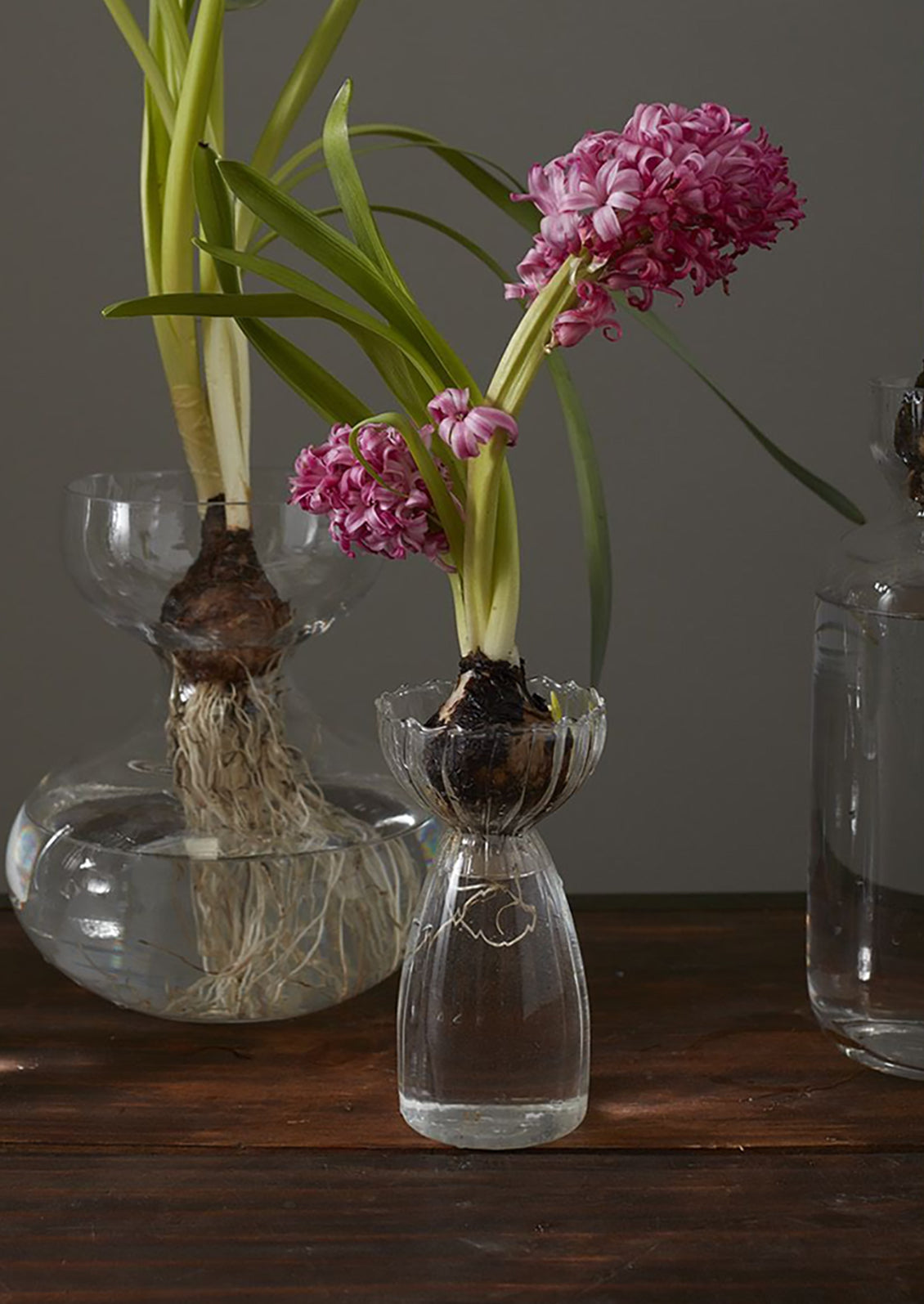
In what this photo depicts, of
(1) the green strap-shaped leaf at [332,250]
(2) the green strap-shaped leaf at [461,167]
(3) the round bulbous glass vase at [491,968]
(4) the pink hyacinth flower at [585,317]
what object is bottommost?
(3) the round bulbous glass vase at [491,968]

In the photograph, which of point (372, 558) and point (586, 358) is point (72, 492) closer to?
point (372, 558)

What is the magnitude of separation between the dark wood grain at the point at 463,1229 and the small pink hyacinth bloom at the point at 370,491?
0.27m

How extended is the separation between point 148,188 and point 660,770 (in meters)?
0.94

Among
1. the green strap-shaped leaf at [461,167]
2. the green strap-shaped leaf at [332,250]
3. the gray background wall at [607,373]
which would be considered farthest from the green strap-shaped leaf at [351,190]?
the gray background wall at [607,373]

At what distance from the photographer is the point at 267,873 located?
0.87 meters

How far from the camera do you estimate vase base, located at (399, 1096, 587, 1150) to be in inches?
30.0

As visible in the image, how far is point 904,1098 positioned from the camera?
0.82m

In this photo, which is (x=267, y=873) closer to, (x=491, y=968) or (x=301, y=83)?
(x=491, y=968)

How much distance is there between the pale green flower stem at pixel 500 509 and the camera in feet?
2.39

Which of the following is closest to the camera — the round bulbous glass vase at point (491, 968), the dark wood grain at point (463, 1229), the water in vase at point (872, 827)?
the dark wood grain at point (463, 1229)

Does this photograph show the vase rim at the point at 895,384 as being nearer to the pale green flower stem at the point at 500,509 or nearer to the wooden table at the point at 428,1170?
the pale green flower stem at the point at 500,509

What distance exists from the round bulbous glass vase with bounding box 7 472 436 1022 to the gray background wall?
0.71 metres

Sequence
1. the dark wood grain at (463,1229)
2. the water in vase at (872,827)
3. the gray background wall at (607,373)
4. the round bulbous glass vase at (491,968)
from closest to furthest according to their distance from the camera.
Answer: the dark wood grain at (463,1229)
the round bulbous glass vase at (491,968)
the water in vase at (872,827)
the gray background wall at (607,373)

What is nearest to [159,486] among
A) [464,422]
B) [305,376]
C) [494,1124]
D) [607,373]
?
[305,376]
